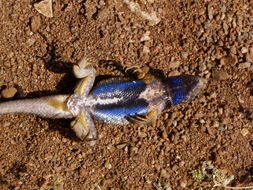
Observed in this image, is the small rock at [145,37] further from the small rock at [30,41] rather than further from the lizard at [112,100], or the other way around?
the small rock at [30,41]

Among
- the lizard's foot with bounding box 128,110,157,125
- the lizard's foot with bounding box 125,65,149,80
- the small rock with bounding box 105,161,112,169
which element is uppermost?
the lizard's foot with bounding box 125,65,149,80

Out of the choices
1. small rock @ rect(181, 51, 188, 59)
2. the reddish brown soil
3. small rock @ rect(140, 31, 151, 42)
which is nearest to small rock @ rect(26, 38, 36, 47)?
the reddish brown soil

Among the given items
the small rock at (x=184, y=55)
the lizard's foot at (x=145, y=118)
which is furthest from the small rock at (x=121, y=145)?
the small rock at (x=184, y=55)

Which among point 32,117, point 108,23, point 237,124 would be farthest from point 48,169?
point 237,124

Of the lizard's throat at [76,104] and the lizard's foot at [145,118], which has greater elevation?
the lizard's throat at [76,104]

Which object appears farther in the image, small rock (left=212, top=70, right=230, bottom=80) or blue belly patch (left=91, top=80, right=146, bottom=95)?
small rock (left=212, top=70, right=230, bottom=80)

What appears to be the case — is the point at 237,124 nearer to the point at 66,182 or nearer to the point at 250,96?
the point at 250,96

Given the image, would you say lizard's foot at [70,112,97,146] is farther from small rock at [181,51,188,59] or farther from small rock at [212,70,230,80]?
small rock at [212,70,230,80]
